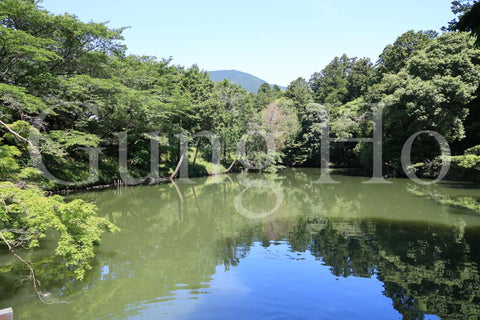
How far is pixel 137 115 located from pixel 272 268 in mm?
15285

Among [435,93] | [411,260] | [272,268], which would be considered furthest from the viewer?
[435,93]

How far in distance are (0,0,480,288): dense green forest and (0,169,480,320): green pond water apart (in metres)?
0.82

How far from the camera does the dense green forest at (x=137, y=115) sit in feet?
27.2

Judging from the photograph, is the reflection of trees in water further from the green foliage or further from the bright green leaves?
the green foliage

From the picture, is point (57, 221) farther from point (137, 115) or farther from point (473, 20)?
point (137, 115)

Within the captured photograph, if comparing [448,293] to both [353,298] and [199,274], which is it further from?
[199,274]

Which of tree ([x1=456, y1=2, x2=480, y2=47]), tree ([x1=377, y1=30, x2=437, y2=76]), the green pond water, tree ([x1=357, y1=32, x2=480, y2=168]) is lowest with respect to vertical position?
the green pond water

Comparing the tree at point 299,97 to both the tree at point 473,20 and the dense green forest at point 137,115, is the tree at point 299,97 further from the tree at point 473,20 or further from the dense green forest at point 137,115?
the tree at point 473,20

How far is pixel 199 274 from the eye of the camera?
6352 millimetres

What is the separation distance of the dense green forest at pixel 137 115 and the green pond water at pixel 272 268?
816 mm

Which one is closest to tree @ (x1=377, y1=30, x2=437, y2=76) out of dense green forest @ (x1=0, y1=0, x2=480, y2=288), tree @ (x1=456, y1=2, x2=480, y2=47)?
dense green forest @ (x1=0, y1=0, x2=480, y2=288)

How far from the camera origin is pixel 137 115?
19.5 metres

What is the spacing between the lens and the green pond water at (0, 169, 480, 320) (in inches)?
194

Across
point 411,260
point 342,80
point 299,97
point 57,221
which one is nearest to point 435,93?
point 411,260
